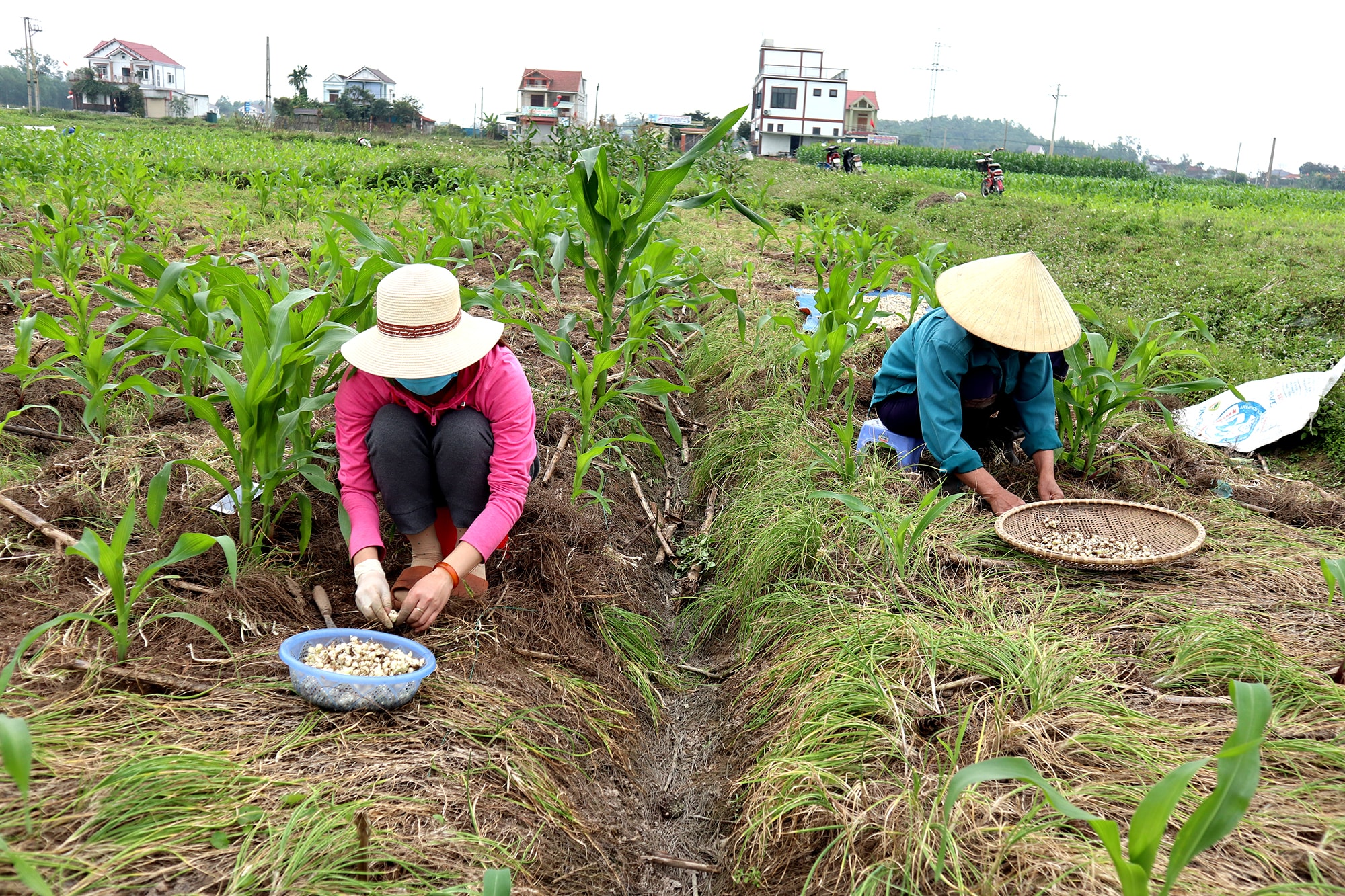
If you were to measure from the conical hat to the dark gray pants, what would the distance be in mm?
1431

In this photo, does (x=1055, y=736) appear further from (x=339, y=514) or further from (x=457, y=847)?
(x=339, y=514)

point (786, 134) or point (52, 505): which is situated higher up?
point (786, 134)

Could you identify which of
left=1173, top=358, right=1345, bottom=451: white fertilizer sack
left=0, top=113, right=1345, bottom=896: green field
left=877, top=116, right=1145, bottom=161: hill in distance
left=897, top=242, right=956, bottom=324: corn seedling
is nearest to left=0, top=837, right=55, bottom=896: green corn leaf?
left=0, top=113, right=1345, bottom=896: green field

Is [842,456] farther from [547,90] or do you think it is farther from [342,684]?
[547,90]

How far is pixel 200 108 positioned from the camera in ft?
194

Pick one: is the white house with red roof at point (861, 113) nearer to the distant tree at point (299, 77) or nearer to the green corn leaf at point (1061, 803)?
the distant tree at point (299, 77)

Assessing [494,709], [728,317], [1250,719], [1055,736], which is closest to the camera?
[1250,719]

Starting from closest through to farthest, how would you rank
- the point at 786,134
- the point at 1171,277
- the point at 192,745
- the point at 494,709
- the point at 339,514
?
the point at 192,745 → the point at 494,709 → the point at 339,514 → the point at 1171,277 → the point at 786,134

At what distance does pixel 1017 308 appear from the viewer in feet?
8.02

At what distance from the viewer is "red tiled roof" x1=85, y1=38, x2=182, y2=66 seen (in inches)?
2191

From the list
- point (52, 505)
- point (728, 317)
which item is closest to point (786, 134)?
point (728, 317)

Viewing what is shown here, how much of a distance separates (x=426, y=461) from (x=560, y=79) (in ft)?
172

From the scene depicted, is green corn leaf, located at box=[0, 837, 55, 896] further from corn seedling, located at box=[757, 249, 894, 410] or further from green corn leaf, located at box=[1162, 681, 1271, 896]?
corn seedling, located at box=[757, 249, 894, 410]

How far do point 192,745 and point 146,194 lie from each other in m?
6.38
